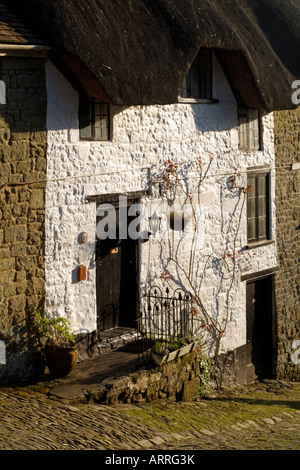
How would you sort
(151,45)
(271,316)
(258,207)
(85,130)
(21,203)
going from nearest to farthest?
(21,203)
(151,45)
(85,130)
(258,207)
(271,316)

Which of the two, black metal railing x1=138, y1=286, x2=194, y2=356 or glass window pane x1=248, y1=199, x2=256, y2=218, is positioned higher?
glass window pane x1=248, y1=199, x2=256, y2=218

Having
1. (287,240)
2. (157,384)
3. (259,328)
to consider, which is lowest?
(157,384)

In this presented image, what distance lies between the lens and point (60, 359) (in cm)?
991

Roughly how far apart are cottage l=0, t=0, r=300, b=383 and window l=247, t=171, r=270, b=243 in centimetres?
3

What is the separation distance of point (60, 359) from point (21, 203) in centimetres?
209

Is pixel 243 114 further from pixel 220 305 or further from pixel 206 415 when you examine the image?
pixel 206 415

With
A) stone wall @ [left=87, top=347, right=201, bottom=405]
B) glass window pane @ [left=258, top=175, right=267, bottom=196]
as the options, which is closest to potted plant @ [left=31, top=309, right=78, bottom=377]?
stone wall @ [left=87, top=347, right=201, bottom=405]

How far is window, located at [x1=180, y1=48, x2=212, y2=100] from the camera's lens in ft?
41.5

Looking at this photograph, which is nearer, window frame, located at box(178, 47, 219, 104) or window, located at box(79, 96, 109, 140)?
window, located at box(79, 96, 109, 140)

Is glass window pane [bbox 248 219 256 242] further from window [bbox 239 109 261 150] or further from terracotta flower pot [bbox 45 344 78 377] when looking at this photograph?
terracotta flower pot [bbox 45 344 78 377]

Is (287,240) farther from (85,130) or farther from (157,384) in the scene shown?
(85,130)

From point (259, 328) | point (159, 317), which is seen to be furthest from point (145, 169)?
point (259, 328)

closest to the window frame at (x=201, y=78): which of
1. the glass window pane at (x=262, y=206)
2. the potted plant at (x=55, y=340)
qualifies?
the glass window pane at (x=262, y=206)

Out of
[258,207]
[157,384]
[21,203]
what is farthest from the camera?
[258,207]
